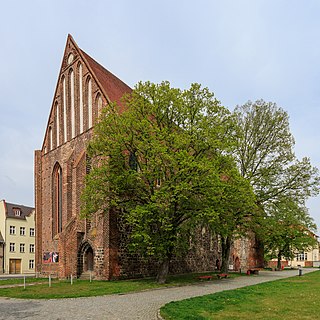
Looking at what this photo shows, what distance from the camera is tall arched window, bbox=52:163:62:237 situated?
99.9 feet

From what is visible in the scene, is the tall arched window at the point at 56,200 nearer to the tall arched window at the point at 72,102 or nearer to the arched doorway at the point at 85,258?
the tall arched window at the point at 72,102

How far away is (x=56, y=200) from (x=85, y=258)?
252 inches

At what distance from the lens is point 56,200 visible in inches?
1224

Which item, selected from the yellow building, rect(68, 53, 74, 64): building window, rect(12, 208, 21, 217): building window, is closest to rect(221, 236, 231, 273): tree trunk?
rect(68, 53, 74, 64): building window

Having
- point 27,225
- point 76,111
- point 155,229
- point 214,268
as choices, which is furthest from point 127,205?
point 27,225

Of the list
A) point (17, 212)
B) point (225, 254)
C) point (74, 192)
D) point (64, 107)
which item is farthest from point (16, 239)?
point (225, 254)

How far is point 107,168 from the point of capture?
22.3 metres

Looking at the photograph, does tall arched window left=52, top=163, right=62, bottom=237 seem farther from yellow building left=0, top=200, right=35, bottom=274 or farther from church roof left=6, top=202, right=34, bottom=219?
church roof left=6, top=202, right=34, bottom=219

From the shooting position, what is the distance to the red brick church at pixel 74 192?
25281 millimetres

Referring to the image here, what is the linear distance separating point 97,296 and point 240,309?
6.36m

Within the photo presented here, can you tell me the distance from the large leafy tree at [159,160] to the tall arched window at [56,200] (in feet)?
26.5

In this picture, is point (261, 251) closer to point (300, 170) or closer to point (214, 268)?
point (214, 268)

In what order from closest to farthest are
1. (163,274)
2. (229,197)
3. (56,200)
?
1. (229,197)
2. (163,274)
3. (56,200)

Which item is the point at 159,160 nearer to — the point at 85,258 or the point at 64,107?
the point at 85,258
